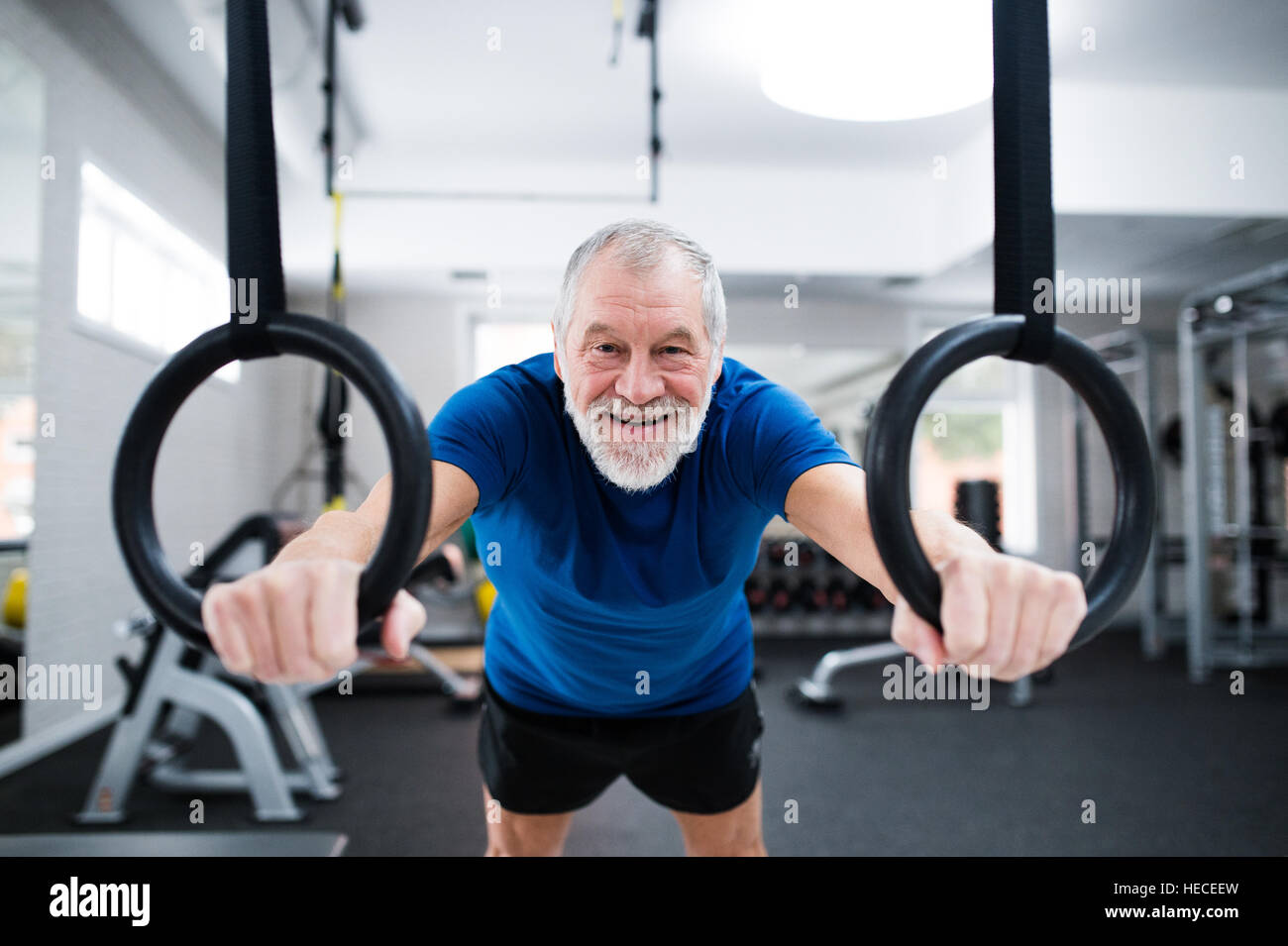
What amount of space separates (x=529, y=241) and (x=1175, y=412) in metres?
5.12

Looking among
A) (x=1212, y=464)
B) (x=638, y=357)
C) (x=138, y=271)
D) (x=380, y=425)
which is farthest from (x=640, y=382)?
(x=1212, y=464)

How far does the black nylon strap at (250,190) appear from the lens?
412 millimetres

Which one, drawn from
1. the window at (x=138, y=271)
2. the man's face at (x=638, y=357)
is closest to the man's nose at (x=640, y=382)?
the man's face at (x=638, y=357)

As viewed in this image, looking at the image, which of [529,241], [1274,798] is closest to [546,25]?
[529,241]

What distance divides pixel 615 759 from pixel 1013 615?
2.92 feet

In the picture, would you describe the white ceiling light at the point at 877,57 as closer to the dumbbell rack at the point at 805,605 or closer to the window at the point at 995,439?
the dumbbell rack at the point at 805,605

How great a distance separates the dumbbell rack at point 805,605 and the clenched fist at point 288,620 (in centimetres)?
458

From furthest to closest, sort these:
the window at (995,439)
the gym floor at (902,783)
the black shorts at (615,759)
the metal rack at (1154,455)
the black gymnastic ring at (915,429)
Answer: the window at (995,439) → the metal rack at (1154,455) → the gym floor at (902,783) → the black shorts at (615,759) → the black gymnastic ring at (915,429)

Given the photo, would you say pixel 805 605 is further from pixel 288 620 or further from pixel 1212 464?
pixel 288 620

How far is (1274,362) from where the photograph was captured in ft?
19.9

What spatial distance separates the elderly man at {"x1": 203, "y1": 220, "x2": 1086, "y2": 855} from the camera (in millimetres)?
420

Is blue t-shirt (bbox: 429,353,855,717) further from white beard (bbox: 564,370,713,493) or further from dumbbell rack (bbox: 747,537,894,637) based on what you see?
dumbbell rack (bbox: 747,537,894,637)

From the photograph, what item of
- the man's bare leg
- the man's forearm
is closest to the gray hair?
the man's forearm
